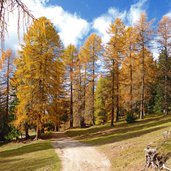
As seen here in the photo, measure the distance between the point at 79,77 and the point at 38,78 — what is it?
1368cm

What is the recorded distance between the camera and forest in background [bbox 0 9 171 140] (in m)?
23.2

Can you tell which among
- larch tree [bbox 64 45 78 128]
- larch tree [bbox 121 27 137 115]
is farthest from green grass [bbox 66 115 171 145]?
larch tree [bbox 64 45 78 128]

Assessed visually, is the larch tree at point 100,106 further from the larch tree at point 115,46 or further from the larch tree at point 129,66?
the larch tree at point 115,46

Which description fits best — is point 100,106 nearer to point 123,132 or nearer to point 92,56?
point 92,56

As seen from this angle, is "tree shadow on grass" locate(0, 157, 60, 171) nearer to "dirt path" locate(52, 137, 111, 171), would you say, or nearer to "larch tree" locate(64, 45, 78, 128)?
"dirt path" locate(52, 137, 111, 171)

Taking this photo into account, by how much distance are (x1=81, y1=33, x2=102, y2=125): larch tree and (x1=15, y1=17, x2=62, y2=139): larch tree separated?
10.2 meters

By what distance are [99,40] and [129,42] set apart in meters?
4.03

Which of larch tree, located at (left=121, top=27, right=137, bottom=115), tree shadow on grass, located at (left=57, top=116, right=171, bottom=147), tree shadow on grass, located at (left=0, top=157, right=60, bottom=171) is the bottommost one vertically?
tree shadow on grass, located at (left=0, top=157, right=60, bottom=171)

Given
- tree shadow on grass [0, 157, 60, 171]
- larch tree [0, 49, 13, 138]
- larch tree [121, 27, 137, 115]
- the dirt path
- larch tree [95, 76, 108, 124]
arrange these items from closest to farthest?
the dirt path
tree shadow on grass [0, 157, 60, 171]
larch tree [0, 49, 13, 138]
larch tree [121, 27, 137, 115]
larch tree [95, 76, 108, 124]

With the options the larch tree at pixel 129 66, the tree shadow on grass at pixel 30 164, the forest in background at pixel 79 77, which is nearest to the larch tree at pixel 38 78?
the forest in background at pixel 79 77

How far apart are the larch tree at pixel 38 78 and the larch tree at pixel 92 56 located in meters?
10.2

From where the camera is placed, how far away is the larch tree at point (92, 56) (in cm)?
3338

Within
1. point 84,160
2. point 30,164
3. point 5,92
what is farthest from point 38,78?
point 84,160

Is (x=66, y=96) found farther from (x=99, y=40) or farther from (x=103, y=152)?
(x=103, y=152)
